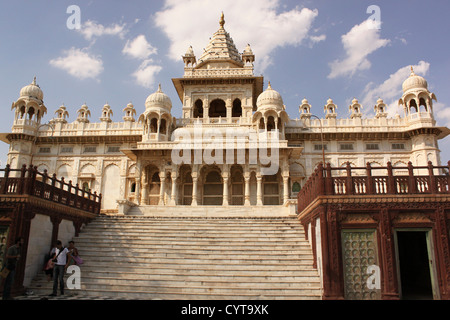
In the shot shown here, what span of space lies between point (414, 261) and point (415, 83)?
1922 centimetres

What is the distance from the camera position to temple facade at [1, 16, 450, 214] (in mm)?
24812

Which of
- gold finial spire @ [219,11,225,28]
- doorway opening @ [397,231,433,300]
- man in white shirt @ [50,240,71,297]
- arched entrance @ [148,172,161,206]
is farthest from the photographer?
gold finial spire @ [219,11,225,28]

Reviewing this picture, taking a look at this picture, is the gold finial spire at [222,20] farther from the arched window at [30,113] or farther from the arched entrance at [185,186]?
the arched window at [30,113]

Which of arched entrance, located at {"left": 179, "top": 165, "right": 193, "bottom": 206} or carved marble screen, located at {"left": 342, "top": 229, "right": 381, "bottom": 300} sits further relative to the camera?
arched entrance, located at {"left": 179, "top": 165, "right": 193, "bottom": 206}

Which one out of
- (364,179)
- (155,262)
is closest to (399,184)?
(364,179)

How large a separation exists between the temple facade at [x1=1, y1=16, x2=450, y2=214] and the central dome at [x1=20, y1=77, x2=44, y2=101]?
87 mm

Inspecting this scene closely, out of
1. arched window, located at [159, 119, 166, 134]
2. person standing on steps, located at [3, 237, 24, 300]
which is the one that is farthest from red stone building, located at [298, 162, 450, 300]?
arched window, located at [159, 119, 166, 134]

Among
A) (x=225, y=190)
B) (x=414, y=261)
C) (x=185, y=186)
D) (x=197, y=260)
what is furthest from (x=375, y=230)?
(x=185, y=186)

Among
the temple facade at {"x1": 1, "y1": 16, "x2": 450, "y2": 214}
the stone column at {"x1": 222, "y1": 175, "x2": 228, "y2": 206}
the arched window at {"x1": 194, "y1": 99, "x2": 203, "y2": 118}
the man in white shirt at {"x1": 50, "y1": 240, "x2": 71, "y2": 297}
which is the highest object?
the arched window at {"x1": 194, "y1": 99, "x2": 203, "y2": 118}

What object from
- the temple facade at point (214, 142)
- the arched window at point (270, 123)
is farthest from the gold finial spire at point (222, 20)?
the arched window at point (270, 123)

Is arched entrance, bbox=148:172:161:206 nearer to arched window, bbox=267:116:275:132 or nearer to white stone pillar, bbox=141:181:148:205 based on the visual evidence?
white stone pillar, bbox=141:181:148:205

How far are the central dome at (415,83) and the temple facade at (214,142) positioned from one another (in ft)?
0.26

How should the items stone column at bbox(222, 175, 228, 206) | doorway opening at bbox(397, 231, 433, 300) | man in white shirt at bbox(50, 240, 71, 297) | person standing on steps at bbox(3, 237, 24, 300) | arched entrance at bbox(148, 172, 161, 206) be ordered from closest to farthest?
person standing on steps at bbox(3, 237, 24, 300)
man in white shirt at bbox(50, 240, 71, 297)
doorway opening at bbox(397, 231, 433, 300)
stone column at bbox(222, 175, 228, 206)
arched entrance at bbox(148, 172, 161, 206)

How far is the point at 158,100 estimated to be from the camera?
28.0 m
